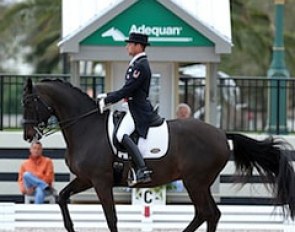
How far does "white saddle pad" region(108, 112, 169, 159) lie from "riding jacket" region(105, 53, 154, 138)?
0.29 ft

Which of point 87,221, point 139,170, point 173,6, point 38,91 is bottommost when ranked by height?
point 87,221

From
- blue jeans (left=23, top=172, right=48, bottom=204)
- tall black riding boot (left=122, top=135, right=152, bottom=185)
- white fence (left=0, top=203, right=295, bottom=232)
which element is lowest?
white fence (left=0, top=203, right=295, bottom=232)

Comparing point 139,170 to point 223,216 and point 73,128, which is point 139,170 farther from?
point 223,216

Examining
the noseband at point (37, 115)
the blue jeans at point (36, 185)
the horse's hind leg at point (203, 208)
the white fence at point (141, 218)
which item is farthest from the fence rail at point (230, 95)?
the noseband at point (37, 115)

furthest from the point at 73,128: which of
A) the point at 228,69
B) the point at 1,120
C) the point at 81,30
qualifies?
the point at 228,69

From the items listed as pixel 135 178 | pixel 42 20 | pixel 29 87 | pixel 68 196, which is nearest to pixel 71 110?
pixel 29 87

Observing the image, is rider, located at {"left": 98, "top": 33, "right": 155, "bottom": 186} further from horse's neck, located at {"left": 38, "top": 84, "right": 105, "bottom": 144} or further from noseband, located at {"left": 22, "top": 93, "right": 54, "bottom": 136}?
noseband, located at {"left": 22, "top": 93, "right": 54, "bottom": 136}

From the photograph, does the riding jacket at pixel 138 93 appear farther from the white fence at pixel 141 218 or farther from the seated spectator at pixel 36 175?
the seated spectator at pixel 36 175

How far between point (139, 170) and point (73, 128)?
919mm

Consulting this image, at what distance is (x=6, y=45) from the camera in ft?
144

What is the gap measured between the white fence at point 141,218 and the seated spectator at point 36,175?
64.5 inches

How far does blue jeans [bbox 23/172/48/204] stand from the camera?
52.7 feet

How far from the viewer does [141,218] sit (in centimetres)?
1445

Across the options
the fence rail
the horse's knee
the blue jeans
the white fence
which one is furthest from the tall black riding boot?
the fence rail
